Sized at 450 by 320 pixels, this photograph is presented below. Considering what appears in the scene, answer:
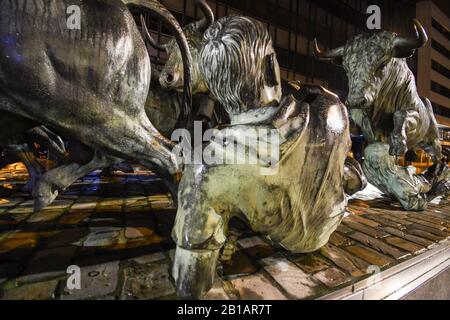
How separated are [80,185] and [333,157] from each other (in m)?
4.05

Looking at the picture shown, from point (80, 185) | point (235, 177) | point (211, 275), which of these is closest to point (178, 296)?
point (211, 275)

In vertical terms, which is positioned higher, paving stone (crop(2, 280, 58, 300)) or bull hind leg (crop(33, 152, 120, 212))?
bull hind leg (crop(33, 152, 120, 212))

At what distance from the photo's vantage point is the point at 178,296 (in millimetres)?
1252

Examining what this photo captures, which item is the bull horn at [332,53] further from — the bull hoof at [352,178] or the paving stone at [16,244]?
the paving stone at [16,244]

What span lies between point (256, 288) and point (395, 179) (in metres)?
3.05

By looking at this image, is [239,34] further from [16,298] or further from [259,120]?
[16,298]

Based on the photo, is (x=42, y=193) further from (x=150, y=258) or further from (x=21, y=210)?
(x=150, y=258)

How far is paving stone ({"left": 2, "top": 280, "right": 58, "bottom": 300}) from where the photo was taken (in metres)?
1.22

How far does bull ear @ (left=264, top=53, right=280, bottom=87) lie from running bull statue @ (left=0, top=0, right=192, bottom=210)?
3.35ft

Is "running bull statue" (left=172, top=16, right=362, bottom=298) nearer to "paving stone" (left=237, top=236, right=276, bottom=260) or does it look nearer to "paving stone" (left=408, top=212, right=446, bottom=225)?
"paving stone" (left=237, top=236, right=276, bottom=260)

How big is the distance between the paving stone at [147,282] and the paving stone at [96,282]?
7cm

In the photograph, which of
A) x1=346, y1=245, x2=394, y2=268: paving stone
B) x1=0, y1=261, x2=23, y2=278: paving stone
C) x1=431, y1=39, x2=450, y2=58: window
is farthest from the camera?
x1=431, y1=39, x2=450, y2=58: window

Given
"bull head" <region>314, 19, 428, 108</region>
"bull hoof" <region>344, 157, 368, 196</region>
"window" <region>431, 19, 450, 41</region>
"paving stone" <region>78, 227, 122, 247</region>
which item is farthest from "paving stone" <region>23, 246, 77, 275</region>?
"window" <region>431, 19, 450, 41</region>
